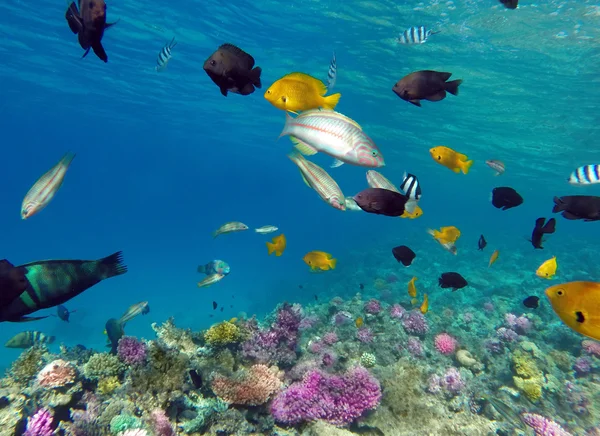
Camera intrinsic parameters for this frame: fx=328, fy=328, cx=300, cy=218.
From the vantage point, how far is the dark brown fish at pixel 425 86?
311 cm

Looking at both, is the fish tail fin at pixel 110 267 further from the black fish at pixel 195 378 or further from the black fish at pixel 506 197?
the black fish at pixel 506 197

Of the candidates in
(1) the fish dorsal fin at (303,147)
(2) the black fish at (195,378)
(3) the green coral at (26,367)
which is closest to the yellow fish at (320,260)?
(2) the black fish at (195,378)

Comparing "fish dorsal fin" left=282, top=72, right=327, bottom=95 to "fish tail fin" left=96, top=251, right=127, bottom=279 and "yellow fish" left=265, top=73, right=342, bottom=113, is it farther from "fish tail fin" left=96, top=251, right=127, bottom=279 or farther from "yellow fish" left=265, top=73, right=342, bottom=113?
"fish tail fin" left=96, top=251, right=127, bottom=279

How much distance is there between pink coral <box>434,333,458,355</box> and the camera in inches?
327

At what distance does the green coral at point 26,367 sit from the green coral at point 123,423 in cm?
213

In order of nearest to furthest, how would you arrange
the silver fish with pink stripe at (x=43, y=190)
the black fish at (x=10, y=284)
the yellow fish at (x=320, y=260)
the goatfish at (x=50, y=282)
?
1. the black fish at (x=10, y=284)
2. the goatfish at (x=50, y=282)
3. the silver fish with pink stripe at (x=43, y=190)
4. the yellow fish at (x=320, y=260)

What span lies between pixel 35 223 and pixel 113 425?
5749 inches

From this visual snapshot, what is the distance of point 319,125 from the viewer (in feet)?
9.34

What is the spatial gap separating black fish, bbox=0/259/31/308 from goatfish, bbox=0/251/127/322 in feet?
0.28

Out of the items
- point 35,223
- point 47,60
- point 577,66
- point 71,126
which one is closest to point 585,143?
point 577,66

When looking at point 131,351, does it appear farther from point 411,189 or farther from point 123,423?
point 411,189

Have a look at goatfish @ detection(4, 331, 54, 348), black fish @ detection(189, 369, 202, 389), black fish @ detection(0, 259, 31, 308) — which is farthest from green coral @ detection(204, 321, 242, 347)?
goatfish @ detection(4, 331, 54, 348)

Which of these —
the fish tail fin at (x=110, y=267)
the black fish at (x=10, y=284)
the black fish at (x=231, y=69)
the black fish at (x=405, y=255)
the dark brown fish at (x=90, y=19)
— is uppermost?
the dark brown fish at (x=90, y=19)

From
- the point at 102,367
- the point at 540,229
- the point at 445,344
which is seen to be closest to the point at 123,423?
the point at 102,367
